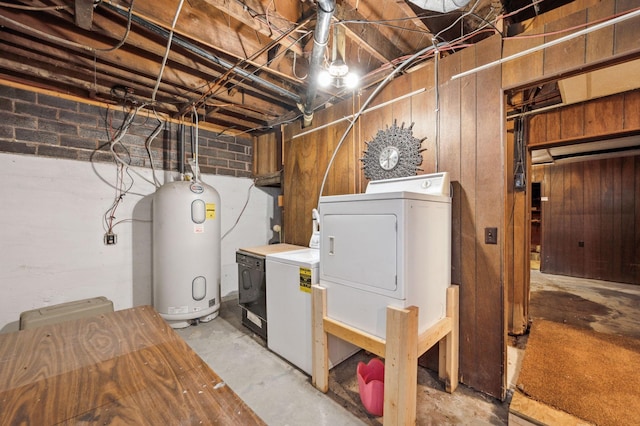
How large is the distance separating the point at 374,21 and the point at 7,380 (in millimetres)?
2315

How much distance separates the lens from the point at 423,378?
1.84 meters

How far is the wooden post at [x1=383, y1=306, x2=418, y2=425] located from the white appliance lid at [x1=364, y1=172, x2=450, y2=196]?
813 mm

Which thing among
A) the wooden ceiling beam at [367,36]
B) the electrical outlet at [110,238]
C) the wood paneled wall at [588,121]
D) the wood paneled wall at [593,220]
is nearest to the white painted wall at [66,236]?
the electrical outlet at [110,238]

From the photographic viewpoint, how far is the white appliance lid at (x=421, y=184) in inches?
67.4

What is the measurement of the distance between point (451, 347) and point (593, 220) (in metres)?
5.16

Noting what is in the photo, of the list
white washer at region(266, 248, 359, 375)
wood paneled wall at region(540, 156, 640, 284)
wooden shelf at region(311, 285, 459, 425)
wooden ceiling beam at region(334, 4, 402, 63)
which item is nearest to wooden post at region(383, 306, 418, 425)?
wooden shelf at region(311, 285, 459, 425)

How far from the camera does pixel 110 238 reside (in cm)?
264

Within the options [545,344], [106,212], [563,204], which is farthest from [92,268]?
[563,204]

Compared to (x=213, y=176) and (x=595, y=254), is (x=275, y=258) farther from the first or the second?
(x=595, y=254)

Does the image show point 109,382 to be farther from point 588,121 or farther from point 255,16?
point 588,121

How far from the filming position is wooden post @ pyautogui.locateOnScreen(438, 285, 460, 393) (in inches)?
66.0

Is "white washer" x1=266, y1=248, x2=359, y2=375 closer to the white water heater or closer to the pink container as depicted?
the pink container

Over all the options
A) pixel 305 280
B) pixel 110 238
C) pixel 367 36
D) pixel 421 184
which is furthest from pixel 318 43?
pixel 110 238

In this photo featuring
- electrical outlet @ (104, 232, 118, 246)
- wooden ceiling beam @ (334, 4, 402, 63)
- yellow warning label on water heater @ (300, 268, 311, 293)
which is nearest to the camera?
wooden ceiling beam @ (334, 4, 402, 63)
